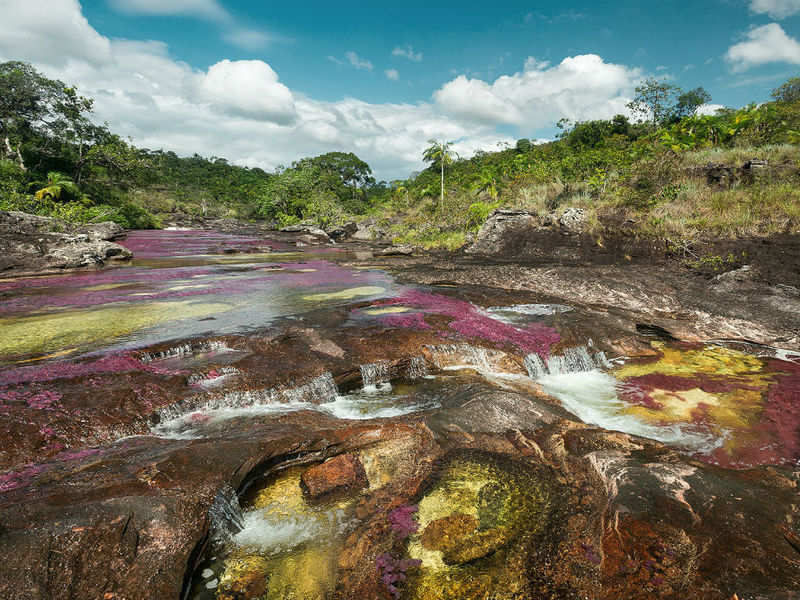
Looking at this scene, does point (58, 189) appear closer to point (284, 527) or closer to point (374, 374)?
point (374, 374)

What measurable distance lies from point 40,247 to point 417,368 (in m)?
19.5

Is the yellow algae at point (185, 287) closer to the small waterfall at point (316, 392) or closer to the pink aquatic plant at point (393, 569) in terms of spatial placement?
the small waterfall at point (316, 392)

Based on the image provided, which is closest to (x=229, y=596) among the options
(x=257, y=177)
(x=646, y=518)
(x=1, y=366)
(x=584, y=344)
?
(x=646, y=518)

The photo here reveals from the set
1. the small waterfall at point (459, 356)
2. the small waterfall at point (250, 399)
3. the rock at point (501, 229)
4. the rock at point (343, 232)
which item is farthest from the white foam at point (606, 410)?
the rock at point (343, 232)

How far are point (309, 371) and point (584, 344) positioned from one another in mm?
6424

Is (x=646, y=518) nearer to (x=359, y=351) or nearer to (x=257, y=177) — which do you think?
(x=359, y=351)

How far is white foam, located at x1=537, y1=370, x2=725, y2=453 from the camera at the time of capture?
5.37 meters

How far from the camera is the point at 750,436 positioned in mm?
5383

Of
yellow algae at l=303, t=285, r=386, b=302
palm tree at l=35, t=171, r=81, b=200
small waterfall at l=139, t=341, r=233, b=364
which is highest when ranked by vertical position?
palm tree at l=35, t=171, r=81, b=200

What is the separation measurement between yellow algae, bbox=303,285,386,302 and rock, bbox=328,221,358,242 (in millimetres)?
27609

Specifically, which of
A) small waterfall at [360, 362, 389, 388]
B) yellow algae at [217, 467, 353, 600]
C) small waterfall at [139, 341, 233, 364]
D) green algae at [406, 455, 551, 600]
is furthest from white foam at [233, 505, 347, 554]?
small waterfall at [139, 341, 233, 364]

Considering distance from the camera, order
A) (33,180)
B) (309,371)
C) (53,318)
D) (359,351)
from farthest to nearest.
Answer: (33,180), (53,318), (359,351), (309,371)

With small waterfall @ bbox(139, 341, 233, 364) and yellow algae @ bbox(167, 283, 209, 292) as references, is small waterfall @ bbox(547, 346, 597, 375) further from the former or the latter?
yellow algae @ bbox(167, 283, 209, 292)

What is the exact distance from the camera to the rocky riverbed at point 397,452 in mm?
3014
